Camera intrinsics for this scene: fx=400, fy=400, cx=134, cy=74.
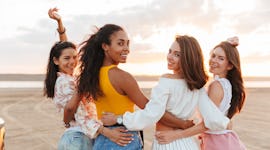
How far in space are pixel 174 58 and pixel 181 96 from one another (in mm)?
278

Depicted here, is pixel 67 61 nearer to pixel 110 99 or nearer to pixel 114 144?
pixel 110 99

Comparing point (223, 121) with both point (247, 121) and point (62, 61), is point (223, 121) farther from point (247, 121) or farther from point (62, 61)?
point (247, 121)

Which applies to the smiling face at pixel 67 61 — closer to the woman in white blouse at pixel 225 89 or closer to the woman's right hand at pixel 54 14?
the woman's right hand at pixel 54 14

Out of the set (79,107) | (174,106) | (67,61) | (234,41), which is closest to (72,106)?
(79,107)

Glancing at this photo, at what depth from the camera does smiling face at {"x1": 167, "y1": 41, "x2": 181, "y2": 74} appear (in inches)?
113

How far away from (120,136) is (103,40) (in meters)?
0.70

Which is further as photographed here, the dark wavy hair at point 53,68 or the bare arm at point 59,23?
the bare arm at point 59,23

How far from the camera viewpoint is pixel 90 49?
295 centimetres

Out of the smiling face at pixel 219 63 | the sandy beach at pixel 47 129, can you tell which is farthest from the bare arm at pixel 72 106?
the sandy beach at pixel 47 129

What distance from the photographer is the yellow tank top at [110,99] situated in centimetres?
274

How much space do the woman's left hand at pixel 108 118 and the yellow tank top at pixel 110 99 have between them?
0.09ft

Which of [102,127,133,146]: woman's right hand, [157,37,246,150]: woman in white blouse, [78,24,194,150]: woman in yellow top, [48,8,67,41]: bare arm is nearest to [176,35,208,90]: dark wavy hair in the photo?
[78,24,194,150]: woman in yellow top

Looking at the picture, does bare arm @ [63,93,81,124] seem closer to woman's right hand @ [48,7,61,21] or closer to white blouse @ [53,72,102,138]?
white blouse @ [53,72,102,138]

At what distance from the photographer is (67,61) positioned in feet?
11.1
